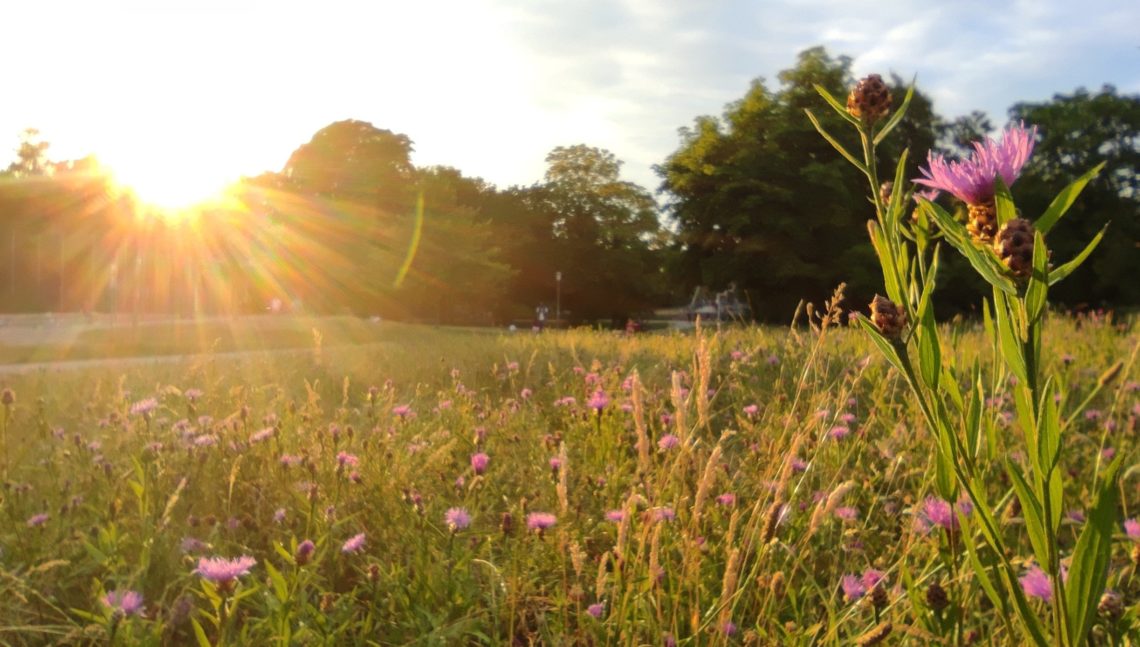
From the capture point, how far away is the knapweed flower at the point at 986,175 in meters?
0.86

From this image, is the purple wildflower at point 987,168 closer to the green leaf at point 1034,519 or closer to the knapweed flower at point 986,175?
the knapweed flower at point 986,175

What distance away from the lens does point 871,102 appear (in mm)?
924

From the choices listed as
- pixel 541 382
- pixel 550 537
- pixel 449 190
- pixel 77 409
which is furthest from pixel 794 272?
pixel 550 537

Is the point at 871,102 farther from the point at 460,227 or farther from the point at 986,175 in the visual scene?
the point at 460,227

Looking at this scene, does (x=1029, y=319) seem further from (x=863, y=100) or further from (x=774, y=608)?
(x=774, y=608)

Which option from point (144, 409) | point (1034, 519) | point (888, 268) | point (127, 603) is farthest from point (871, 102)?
point (144, 409)

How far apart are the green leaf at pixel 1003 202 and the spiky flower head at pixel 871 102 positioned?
157mm

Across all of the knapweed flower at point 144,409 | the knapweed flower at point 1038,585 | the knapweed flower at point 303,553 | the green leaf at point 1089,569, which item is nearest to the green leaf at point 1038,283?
the green leaf at point 1089,569

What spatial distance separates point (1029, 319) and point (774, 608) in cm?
99

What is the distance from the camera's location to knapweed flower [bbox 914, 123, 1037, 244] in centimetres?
86

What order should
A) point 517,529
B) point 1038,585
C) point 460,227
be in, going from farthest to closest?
point 460,227
point 517,529
point 1038,585

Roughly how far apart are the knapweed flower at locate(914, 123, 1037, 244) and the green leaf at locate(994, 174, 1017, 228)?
0.10 ft

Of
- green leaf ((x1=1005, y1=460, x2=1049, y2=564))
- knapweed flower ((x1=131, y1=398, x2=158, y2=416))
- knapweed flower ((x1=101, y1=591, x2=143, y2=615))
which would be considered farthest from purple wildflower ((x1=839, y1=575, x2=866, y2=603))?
knapweed flower ((x1=131, y1=398, x2=158, y2=416))

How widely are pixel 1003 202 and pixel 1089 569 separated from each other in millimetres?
408
